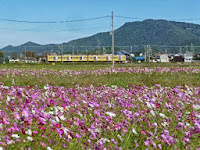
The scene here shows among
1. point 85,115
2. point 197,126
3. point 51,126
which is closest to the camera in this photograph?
point 51,126

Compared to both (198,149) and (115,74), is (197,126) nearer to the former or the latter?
(198,149)

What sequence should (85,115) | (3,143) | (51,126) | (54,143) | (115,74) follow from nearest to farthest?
(3,143) → (54,143) → (51,126) → (85,115) → (115,74)

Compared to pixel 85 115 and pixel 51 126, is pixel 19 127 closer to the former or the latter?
pixel 51 126

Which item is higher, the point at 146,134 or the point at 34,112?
the point at 34,112

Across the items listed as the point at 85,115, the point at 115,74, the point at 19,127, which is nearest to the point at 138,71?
the point at 115,74

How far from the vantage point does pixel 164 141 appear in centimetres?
263

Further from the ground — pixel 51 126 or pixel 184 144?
pixel 51 126

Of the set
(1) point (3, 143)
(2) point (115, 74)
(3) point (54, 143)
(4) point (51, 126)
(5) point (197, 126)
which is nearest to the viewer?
(1) point (3, 143)

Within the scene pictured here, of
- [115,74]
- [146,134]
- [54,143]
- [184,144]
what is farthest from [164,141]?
[115,74]

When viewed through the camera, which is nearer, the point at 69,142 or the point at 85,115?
the point at 69,142

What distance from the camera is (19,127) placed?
2691 millimetres

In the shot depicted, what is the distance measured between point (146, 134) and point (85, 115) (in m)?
0.85

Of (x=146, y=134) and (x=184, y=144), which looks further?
(x=146, y=134)

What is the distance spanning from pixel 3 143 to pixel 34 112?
2.54 feet
